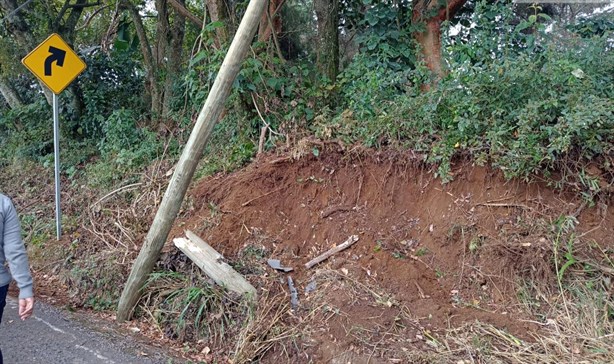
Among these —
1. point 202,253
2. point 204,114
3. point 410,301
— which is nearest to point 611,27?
point 410,301

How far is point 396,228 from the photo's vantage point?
6.08 m

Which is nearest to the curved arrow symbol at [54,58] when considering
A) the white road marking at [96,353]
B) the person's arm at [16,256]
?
the white road marking at [96,353]

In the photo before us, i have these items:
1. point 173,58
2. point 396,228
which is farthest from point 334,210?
point 173,58

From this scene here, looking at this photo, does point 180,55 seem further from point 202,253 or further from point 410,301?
point 410,301

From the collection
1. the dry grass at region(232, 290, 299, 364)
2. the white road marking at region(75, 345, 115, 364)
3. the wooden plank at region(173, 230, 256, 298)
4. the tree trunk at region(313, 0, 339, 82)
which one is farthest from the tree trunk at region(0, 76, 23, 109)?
the dry grass at region(232, 290, 299, 364)

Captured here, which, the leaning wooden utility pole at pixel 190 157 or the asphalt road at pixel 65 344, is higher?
the leaning wooden utility pole at pixel 190 157

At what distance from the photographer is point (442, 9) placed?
26.1ft

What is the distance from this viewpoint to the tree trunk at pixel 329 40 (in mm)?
8562

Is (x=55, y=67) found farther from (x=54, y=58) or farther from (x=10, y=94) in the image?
(x=10, y=94)

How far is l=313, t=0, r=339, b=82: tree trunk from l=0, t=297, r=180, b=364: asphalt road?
5576 mm

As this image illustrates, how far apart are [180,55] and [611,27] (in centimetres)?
868

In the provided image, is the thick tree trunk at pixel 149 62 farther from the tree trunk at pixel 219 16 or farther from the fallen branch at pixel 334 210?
the fallen branch at pixel 334 210

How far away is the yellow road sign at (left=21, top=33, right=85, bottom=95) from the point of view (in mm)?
7344

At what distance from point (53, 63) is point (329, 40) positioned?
4.61m
